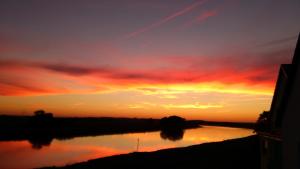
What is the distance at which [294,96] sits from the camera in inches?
450

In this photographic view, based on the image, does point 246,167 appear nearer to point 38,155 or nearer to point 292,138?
point 292,138

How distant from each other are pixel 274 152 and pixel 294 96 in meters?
3.75

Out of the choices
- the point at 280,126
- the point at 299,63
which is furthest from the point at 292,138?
the point at 299,63

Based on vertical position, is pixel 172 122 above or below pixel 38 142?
above

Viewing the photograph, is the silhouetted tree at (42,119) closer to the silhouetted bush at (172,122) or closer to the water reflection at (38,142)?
the water reflection at (38,142)

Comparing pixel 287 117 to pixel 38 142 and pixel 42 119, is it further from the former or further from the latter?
pixel 42 119

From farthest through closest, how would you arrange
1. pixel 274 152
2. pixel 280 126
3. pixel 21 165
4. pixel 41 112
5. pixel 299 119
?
1. pixel 41 112
2. pixel 21 165
3. pixel 274 152
4. pixel 280 126
5. pixel 299 119

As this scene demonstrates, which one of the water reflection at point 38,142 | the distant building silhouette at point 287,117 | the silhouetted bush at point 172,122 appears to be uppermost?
the silhouetted bush at point 172,122

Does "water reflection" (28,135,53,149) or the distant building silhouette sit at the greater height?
the distant building silhouette

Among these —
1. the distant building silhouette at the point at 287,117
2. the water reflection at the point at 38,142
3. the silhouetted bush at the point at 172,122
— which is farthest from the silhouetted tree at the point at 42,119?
the distant building silhouette at the point at 287,117

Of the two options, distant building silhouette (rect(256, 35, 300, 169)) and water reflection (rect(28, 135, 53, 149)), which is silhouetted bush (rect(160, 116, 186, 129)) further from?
distant building silhouette (rect(256, 35, 300, 169))

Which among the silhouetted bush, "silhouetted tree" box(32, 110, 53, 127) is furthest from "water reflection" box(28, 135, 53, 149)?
the silhouetted bush

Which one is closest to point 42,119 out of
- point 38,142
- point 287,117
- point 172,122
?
point 38,142

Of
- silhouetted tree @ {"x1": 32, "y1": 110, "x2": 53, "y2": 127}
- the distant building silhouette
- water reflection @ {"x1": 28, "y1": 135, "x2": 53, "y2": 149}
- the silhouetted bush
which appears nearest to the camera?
the distant building silhouette
